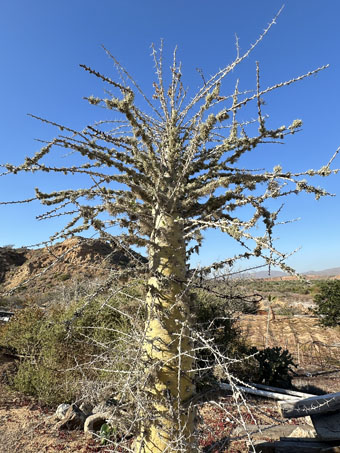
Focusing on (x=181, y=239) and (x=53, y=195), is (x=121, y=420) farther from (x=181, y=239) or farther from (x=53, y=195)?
(x=53, y=195)

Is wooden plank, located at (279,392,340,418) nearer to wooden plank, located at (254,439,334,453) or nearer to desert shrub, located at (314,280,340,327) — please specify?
wooden plank, located at (254,439,334,453)

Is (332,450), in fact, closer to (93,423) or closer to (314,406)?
(314,406)

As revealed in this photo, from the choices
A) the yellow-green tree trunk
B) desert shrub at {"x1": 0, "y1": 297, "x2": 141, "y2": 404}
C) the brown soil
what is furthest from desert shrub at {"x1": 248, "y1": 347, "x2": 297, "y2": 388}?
the yellow-green tree trunk

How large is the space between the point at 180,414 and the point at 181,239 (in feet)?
4.46

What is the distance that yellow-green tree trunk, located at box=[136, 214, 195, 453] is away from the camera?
212 centimetres

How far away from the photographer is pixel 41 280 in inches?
1772

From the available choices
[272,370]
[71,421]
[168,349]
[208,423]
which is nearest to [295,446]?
[208,423]

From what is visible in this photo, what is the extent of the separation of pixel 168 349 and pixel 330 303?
19.2m

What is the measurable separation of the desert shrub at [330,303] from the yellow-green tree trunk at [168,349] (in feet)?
61.7

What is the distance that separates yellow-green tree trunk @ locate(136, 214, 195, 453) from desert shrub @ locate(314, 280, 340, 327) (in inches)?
741

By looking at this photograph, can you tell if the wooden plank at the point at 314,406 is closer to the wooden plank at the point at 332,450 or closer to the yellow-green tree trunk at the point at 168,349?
the wooden plank at the point at 332,450

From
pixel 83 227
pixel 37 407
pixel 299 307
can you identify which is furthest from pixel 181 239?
pixel 299 307

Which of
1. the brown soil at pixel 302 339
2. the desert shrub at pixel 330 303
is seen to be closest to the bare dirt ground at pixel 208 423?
the brown soil at pixel 302 339

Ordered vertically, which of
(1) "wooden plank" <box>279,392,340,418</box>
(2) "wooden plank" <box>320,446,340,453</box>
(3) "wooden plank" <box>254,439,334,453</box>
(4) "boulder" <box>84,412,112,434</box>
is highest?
(1) "wooden plank" <box>279,392,340,418</box>
